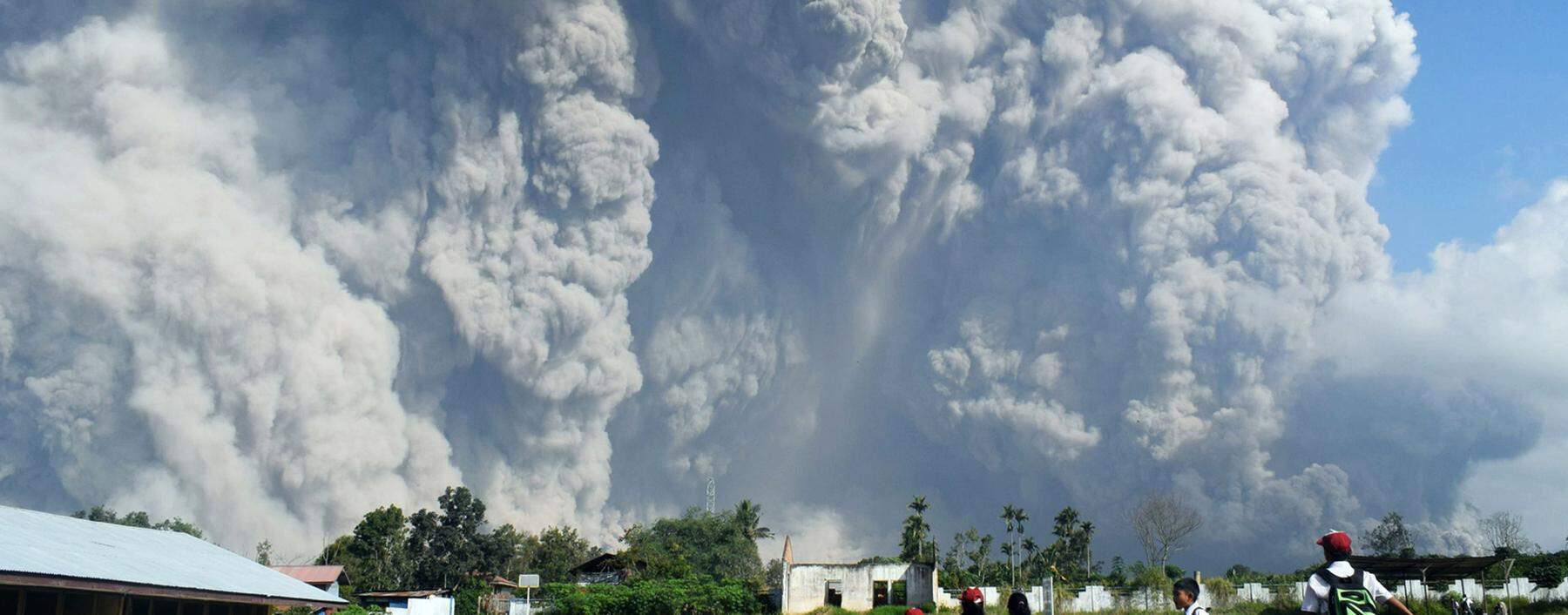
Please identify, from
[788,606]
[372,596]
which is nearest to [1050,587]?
[788,606]

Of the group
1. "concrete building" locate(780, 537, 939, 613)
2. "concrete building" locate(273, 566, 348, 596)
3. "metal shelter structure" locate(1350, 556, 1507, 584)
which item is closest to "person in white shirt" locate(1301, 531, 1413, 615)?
"metal shelter structure" locate(1350, 556, 1507, 584)

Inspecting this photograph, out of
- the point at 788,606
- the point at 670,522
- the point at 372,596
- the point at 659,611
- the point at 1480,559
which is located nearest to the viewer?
the point at 1480,559

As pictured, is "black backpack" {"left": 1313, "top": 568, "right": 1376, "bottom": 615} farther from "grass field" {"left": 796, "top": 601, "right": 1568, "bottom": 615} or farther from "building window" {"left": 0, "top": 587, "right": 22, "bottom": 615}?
"grass field" {"left": 796, "top": 601, "right": 1568, "bottom": 615}

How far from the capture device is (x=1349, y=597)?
21.3 ft

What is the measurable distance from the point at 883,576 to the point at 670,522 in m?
43.6

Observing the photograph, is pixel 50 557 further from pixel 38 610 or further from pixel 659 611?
pixel 659 611

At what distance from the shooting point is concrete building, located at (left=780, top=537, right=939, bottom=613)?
47469 mm

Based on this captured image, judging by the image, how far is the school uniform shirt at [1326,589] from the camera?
6.55m

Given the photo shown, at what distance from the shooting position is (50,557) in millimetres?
21375

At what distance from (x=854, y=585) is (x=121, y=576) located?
1246 inches

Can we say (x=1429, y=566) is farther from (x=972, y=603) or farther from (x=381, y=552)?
(x=381, y=552)

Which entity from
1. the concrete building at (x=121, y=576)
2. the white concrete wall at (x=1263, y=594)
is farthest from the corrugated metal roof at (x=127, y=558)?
the white concrete wall at (x=1263, y=594)

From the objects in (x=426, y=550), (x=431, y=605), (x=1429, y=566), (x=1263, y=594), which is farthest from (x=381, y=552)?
(x=1429, y=566)

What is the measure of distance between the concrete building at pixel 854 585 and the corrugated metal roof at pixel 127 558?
22.5 meters
